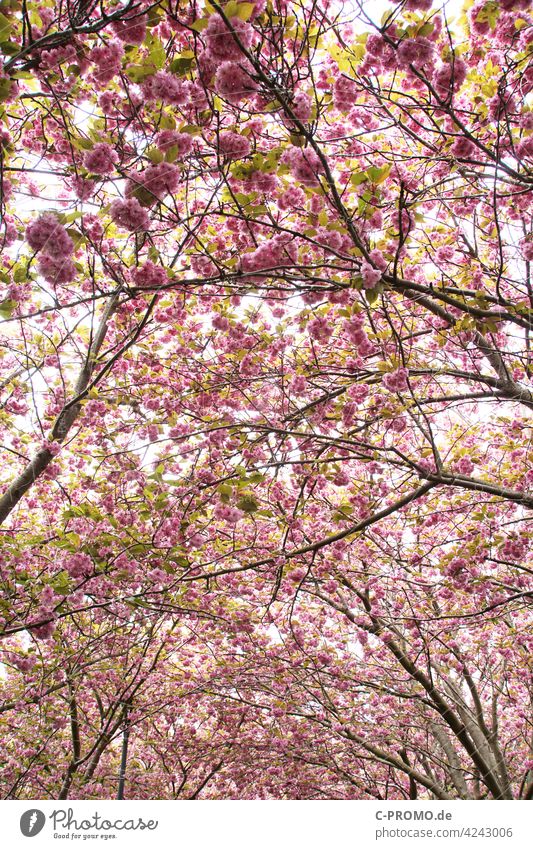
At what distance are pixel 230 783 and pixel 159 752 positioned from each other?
62.2 inches

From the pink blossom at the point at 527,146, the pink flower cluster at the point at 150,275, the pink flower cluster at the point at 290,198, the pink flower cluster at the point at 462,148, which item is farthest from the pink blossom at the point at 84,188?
the pink blossom at the point at 527,146

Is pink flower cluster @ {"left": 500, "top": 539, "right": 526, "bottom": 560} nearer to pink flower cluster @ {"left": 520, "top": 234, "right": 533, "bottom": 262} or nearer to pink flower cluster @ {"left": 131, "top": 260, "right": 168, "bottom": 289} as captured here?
pink flower cluster @ {"left": 520, "top": 234, "right": 533, "bottom": 262}

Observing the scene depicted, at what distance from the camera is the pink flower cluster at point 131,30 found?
245 cm

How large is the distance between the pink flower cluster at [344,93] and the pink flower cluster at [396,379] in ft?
5.20

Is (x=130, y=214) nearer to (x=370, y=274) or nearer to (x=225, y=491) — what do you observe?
(x=370, y=274)

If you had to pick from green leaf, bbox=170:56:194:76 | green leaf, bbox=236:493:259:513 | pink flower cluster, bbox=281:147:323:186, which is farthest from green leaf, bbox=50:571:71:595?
green leaf, bbox=170:56:194:76

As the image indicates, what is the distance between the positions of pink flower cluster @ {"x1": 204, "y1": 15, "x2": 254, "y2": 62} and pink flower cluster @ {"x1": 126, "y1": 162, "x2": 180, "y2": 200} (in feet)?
1.40

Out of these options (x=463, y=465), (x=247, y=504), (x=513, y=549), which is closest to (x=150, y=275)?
(x=247, y=504)

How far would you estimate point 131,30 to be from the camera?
246 centimetres

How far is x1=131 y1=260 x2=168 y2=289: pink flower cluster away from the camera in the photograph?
2951 millimetres

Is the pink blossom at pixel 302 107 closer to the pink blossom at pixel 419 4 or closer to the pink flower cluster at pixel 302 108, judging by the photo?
the pink flower cluster at pixel 302 108

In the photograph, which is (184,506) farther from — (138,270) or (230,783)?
(230,783)

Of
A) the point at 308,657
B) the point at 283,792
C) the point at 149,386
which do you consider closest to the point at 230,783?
the point at 283,792
